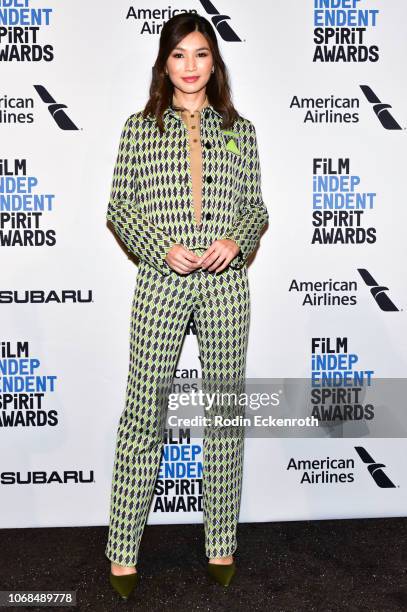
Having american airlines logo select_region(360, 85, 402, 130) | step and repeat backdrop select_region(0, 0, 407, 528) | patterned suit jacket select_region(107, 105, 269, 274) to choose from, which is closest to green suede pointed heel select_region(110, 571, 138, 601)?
step and repeat backdrop select_region(0, 0, 407, 528)

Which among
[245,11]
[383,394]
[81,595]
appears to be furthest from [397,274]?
[81,595]

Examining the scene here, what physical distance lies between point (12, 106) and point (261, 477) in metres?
1.67

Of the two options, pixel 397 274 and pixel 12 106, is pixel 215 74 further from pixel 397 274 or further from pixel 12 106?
pixel 397 274

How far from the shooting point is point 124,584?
7.04 ft

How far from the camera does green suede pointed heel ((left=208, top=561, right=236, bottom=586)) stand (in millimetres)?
2205

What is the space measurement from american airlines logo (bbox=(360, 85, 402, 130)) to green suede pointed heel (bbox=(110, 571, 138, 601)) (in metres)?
1.83

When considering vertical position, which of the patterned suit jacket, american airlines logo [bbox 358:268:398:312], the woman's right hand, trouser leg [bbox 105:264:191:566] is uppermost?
the patterned suit jacket

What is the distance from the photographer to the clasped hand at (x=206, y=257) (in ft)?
6.57

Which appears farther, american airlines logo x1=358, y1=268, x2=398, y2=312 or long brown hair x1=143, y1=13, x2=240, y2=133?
american airlines logo x1=358, y1=268, x2=398, y2=312

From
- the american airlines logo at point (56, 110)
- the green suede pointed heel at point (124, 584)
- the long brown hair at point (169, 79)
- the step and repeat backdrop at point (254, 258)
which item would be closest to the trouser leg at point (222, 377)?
the green suede pointed heel at point (124, 584)

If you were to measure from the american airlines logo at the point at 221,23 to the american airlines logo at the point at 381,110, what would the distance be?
51cm

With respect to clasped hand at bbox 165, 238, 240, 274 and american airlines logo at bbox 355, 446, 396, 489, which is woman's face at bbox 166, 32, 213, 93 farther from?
american airlines logo at bbox 355, 446, 396, 489

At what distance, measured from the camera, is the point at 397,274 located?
2629 mm

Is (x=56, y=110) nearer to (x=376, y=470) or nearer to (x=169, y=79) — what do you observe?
(x=169, y=79)
